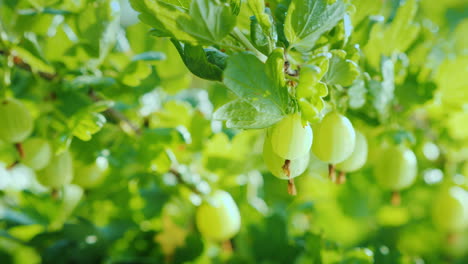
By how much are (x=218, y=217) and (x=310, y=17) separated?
0.43m

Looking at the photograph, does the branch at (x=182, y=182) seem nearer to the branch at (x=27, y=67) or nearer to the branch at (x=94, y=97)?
the branch at (x=94, y=97)

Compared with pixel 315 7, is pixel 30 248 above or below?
below

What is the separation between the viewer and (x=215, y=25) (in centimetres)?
37

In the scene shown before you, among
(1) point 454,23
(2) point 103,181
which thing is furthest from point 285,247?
(1) point 454,23

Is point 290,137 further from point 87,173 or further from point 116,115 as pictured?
point 87,173

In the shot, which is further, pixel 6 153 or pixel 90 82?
pixel 6 153

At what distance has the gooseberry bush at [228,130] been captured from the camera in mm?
394

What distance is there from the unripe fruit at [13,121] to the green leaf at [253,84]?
361 mm

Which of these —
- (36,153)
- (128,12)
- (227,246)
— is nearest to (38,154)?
(36,153)

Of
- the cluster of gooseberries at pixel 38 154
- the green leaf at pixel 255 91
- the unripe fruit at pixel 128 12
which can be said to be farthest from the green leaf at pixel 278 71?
the cluster of gooseberries at pixel 38 154

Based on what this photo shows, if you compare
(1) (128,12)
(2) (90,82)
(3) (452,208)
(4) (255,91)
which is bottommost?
(1) (128,12)

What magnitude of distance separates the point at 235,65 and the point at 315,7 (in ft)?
0.29

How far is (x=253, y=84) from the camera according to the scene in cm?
38

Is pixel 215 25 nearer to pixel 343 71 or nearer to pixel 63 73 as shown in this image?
pixel 343 71
